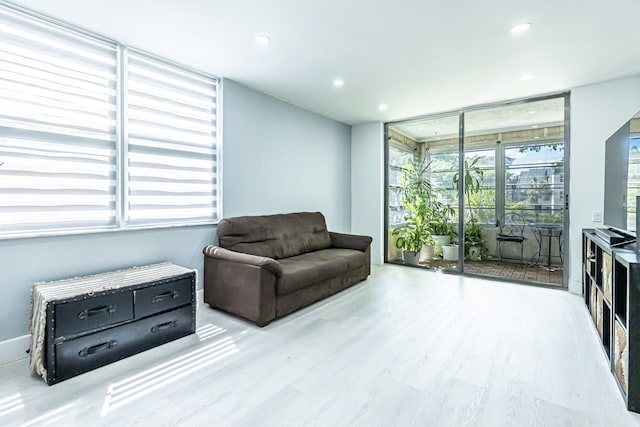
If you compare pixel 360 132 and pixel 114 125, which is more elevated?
pixel 360 132

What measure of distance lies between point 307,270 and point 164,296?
134 centimetres

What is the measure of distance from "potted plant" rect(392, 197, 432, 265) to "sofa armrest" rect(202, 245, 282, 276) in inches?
122

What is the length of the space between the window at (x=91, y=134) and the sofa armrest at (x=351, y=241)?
1.98 m

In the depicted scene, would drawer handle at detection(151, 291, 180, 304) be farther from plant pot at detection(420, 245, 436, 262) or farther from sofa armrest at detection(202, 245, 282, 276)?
plant pot at detection(420, 245, 436, 262)

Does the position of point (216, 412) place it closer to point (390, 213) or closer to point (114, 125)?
point (114, 125)

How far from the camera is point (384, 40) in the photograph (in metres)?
2.70

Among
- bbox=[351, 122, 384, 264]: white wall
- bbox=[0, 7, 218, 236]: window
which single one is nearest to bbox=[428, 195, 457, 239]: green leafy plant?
bbox=[351, 122, 384, 264]: white wall

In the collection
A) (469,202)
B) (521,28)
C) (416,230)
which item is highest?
(521,28)

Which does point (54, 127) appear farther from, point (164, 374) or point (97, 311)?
point (164, 374)

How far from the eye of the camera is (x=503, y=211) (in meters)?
5.08

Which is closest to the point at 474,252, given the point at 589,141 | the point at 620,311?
the point at 589,141

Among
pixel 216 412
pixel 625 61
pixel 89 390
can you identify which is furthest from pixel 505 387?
pixel 625 61

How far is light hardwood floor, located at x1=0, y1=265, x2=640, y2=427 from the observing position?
1.66 metres

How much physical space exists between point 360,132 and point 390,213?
1.58 m
